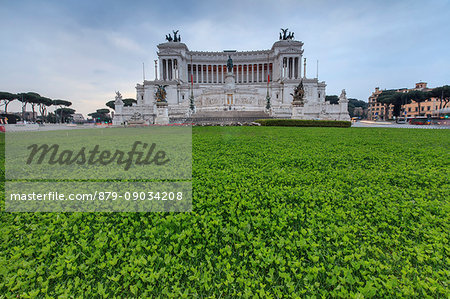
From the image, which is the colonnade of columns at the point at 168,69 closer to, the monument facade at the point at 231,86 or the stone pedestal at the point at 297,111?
the monument facade at the point at 231,86

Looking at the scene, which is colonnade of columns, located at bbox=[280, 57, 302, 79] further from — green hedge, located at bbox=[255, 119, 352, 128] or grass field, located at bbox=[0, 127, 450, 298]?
grass field, located at bbox=[0, 127, 450, 298]

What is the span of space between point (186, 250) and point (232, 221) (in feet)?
2.15

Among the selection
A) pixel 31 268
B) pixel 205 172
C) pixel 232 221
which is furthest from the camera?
pixel 205 172

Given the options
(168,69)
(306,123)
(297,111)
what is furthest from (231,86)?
(306,123)

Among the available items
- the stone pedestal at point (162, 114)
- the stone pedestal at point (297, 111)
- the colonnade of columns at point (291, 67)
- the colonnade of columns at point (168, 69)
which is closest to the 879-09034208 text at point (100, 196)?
the stone pedestal at point (162, 114)

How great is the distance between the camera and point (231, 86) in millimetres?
44156

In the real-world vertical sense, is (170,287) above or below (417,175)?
below

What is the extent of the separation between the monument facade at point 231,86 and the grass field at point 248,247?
3082 cm

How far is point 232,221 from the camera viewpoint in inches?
95.6

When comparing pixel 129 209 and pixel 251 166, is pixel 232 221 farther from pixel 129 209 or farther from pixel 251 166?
pixel 251 166

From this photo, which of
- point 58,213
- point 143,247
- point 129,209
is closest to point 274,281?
point 143,247

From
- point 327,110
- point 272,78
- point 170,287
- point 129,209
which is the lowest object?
point 170,287

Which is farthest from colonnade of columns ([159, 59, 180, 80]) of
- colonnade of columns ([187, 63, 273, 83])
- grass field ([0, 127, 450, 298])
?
grass field ([0, 127, 450, 298])

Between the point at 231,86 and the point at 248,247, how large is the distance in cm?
4440
